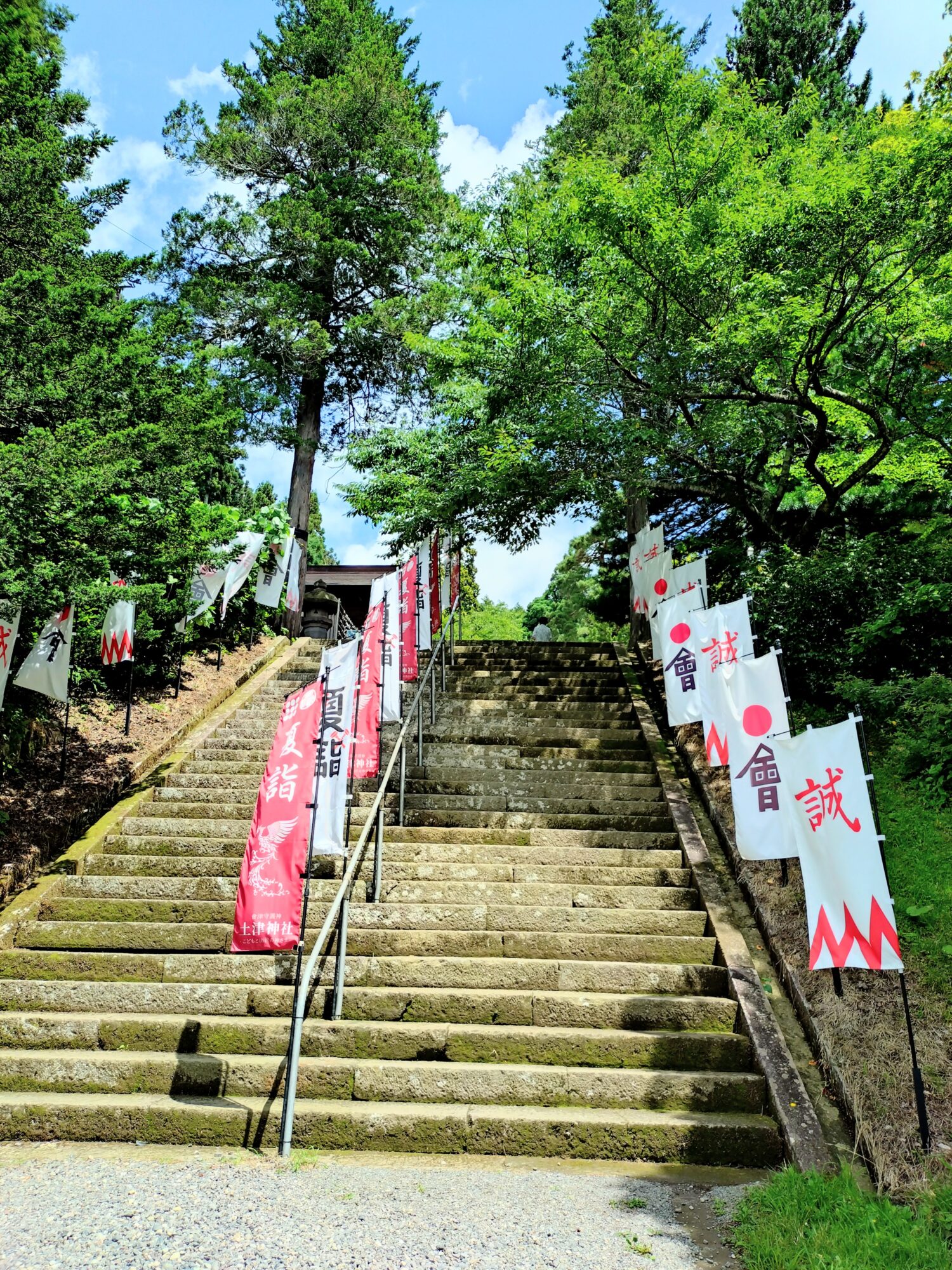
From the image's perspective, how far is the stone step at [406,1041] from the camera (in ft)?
16.3

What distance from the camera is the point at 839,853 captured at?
4750 millimetres

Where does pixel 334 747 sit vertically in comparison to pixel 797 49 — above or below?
below

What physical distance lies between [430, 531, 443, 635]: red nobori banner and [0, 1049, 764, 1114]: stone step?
6.82 meters

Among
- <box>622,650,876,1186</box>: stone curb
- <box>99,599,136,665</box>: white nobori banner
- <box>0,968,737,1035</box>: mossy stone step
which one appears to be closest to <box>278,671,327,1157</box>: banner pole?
<box>0,968,737,1035</box>: mossy stone step

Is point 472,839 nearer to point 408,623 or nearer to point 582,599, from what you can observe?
point 408,623

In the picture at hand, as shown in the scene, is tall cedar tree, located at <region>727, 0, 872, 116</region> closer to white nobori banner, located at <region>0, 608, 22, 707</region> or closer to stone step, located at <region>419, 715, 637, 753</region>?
stone step, located at <region>419, 715, 637, 753</region>

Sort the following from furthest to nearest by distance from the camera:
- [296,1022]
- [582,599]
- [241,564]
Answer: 1. [582,599]
2. [241,564]
3. [296,1022]

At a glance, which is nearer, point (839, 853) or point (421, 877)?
point (839, 853)

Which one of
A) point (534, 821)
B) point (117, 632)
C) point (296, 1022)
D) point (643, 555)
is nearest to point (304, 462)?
point (117, 632)

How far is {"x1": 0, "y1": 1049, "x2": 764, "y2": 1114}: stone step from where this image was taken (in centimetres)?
468

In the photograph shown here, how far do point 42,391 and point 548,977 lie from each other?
6.09 metres

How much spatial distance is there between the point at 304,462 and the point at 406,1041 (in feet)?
45.4

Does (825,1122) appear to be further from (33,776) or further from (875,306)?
(875,306)

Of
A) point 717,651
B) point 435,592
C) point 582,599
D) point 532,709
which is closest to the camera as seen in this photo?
point 717,651
